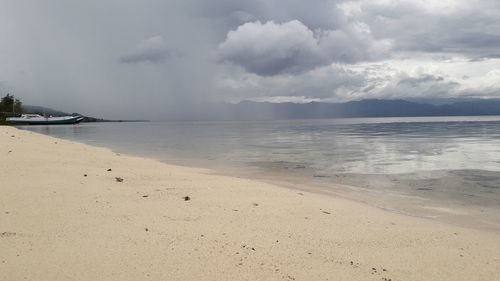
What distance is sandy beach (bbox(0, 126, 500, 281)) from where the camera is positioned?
501 cm

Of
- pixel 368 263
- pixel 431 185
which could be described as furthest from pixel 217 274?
pixel 431 185

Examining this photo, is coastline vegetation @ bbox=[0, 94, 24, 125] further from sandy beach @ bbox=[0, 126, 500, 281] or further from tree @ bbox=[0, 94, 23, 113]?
sandy beach @ bbox=[0, 126, 500, 281]

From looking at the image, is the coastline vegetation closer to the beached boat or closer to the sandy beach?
the beached boat

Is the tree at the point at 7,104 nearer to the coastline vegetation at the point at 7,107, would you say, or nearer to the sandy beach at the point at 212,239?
the coastline vegetation at the point at 7,107

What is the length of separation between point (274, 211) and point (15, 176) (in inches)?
299

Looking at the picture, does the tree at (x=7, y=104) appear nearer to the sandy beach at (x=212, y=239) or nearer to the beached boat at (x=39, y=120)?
the beached boat at (x=39, y=120)

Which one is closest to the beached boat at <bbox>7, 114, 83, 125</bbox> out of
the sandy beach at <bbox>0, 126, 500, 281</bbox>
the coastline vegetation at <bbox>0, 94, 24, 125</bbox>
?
the coastline vegetation at <bbox>0, 94, 24, 125</bbox>

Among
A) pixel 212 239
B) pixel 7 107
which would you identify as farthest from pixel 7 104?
pixel 212 239

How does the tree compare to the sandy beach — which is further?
the tree

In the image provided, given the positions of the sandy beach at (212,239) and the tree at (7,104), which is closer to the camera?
the sandy beach at (212,239)

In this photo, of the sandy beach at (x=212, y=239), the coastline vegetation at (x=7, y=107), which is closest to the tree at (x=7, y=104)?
the coastline vegetation at (x=7, y=107)

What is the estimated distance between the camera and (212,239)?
6.16 m

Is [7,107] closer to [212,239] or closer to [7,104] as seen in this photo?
[7,104]

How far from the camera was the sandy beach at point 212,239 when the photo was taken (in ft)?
16.4
